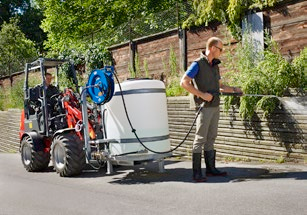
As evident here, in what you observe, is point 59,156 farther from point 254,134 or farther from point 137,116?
point 254,134

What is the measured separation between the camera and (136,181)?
743 centimetres

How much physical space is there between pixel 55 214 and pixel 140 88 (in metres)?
2.54

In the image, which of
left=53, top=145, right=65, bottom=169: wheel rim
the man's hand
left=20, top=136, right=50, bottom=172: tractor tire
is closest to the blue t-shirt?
the man's hand

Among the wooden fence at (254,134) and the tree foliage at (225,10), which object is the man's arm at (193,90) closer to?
the wooden fence at (254,134)

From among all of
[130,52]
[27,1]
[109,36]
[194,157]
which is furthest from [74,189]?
[27,1]

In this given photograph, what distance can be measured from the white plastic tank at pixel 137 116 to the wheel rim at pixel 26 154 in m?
3.05

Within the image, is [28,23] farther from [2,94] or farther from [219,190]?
[219,190]

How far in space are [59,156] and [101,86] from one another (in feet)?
6.10

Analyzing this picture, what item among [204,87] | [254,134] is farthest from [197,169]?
[254,134]

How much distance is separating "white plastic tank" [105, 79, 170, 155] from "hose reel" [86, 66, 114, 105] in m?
0.16

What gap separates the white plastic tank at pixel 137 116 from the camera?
7332 mm

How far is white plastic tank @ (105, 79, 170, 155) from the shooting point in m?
7.33

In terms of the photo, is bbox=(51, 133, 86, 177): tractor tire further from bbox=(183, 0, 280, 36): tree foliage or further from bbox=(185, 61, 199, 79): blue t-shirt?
bbox=(183, 0, 280, 36): tree foliage

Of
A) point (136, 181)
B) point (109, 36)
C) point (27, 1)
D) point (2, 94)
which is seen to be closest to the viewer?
point (136, 181)
